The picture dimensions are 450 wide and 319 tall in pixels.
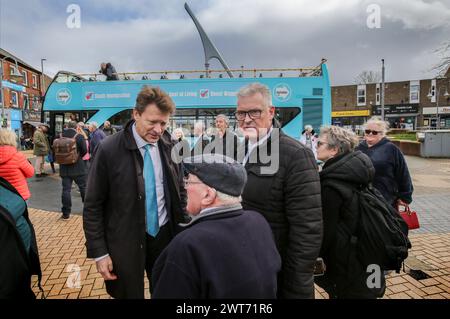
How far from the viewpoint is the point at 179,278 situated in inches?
42.3

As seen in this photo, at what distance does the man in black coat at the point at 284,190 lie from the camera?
1700mm

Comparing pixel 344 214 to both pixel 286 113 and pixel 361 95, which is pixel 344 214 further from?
pixel 361 95

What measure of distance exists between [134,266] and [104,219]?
1.33ft

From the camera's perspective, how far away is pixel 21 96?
34.9 m

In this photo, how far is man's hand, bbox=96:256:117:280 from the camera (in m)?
1.97

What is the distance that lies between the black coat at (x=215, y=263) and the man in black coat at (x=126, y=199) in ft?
2.99

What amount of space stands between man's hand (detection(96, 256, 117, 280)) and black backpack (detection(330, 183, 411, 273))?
5.52 ft

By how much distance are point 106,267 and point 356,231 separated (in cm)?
184

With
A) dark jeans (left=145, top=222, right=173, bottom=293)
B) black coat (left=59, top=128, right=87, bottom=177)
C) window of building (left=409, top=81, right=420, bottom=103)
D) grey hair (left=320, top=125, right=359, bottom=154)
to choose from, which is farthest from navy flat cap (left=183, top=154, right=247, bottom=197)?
window of building (left=409, top=81, right=420, bottom=103)

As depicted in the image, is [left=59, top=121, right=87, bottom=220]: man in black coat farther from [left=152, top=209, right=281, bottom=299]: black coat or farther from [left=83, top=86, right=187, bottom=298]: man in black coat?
[left=152, top=209, right=281, bottom=299]: black coat

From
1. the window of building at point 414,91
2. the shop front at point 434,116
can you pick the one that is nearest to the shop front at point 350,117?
the window of building at point 414,91

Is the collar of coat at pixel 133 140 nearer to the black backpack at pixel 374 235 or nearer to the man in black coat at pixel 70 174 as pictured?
the black backpack at pixel 374 235
